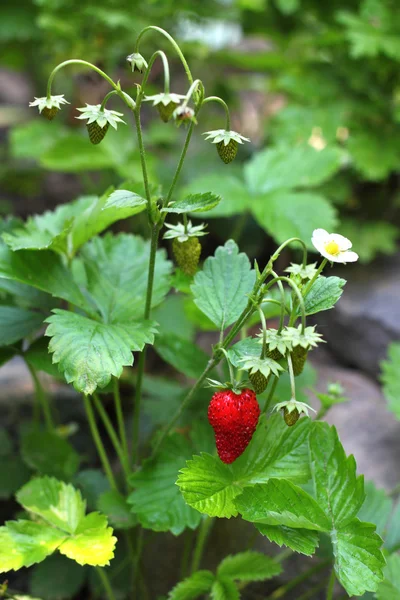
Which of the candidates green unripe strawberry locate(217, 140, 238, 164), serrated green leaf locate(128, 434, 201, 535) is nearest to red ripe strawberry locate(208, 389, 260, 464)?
serrated green leaf locate(128, 434, 201, 535)

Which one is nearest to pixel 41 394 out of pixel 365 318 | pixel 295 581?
pixel 295 581

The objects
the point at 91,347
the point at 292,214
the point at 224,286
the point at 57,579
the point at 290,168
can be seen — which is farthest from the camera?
the point at 290,168

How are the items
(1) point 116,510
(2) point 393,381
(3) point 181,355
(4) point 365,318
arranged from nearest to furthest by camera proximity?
(1) point 116,510 → (3) point 181,355 → (2) point 393,381 → (4) point 365,318

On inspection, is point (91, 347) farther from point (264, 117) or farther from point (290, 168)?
point (264, 117)

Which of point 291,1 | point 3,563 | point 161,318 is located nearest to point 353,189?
point 291,1

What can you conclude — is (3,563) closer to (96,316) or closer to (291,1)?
(96,316)

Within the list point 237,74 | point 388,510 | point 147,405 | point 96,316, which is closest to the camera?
point 96,316

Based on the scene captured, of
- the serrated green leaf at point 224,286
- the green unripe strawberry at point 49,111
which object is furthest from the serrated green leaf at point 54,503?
the green unripe strawberry at point 49,111
